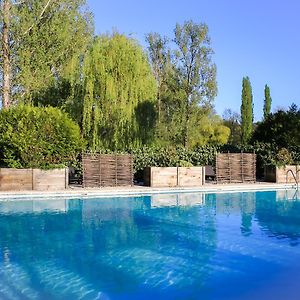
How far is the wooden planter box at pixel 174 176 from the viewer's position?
18.2m

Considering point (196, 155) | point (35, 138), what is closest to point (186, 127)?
point (196, 155)

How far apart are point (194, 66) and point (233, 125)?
19438 mm

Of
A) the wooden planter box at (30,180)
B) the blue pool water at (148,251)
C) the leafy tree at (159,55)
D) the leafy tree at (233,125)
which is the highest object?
the leafy tree at (159,55)

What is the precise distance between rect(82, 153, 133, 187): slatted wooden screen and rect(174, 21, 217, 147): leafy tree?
40.1ft

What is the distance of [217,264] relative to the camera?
23.5 ft

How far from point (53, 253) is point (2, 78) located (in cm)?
1436

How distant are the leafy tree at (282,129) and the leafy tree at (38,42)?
1084 cm

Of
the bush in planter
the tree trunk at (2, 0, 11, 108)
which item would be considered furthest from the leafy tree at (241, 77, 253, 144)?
the bush in planter

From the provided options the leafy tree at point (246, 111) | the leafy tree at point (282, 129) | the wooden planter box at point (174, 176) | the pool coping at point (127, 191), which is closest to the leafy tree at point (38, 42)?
the pool coping at point (127, 191)

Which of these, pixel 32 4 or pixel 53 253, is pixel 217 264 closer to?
pixel 53 253

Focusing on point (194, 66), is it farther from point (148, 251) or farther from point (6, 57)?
point (148, 251)

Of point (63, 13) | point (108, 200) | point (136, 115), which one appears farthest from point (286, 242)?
point (63, 13)

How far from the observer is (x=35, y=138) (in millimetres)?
16656

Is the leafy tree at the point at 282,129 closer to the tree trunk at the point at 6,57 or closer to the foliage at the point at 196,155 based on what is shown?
the foliage at the point at 196,155
